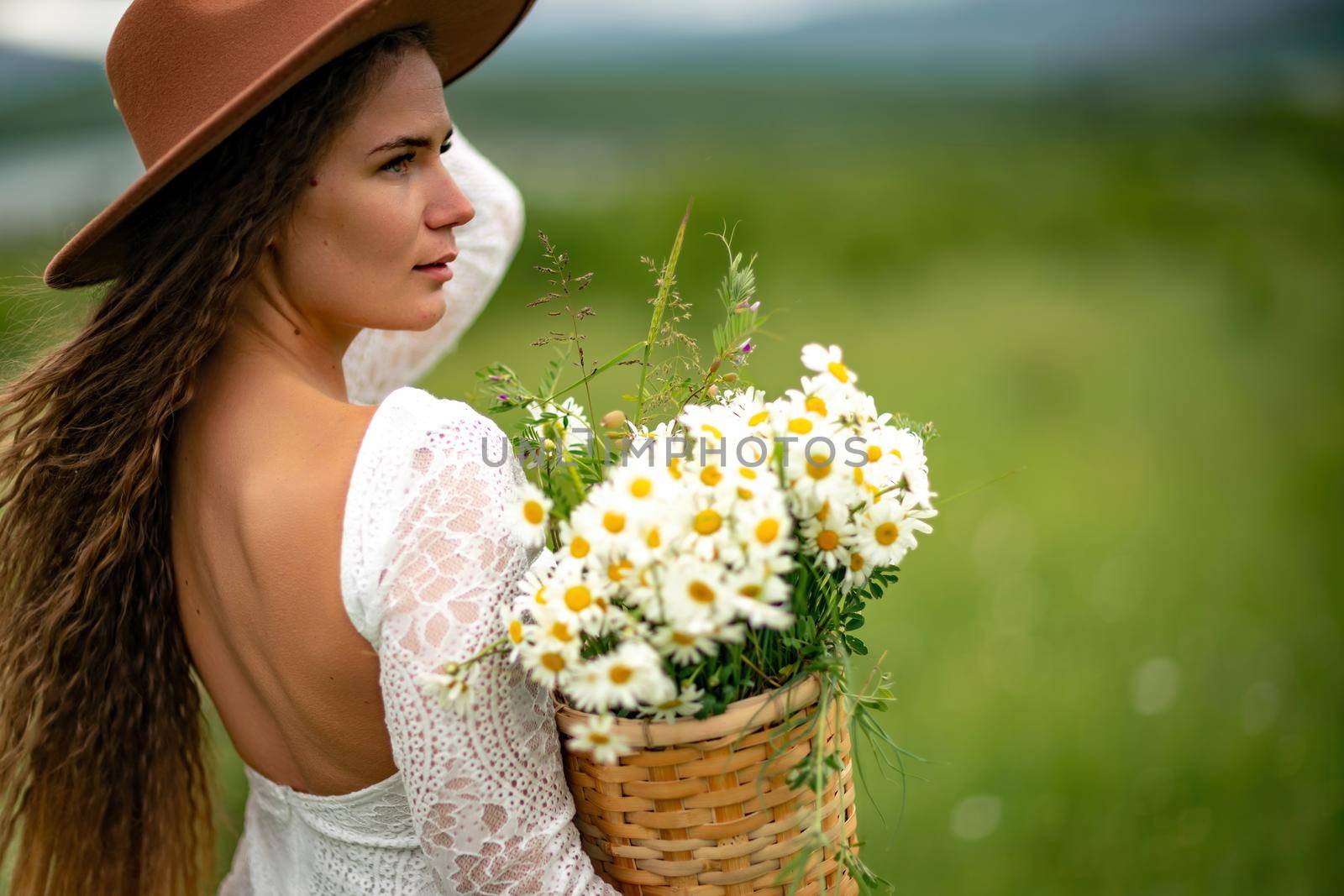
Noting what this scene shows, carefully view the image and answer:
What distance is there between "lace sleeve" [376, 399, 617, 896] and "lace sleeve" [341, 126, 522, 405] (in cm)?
105

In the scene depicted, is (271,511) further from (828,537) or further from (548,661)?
(828,537)

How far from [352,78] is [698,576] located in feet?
2.75

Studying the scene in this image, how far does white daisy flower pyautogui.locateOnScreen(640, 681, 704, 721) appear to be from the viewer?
1.09 metres

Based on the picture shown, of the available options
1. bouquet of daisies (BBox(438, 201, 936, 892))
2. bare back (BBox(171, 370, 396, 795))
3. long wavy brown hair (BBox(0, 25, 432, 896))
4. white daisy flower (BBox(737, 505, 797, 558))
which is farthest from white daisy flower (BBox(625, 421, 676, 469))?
long wavy brown hair (BBox(0, 25, 432, 896))

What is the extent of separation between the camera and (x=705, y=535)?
41.0 inches

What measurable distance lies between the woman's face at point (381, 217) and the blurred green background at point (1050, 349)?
1.52ft

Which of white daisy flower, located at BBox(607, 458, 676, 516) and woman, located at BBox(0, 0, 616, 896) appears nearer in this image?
white daisy flower, located at BBox(607, 458, 676, 516)

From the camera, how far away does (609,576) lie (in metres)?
1.06

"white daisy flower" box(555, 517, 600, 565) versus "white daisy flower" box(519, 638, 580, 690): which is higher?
"white daisy flower" box(555, 517, 600, 565)

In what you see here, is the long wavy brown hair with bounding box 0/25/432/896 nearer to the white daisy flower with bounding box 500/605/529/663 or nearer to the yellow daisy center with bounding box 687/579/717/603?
the white daisy flower with bounding box 500/605/529/663

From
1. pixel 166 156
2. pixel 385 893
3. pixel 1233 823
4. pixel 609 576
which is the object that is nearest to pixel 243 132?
pixel 166 156

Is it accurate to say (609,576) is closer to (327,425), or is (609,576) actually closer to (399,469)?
(399,469)

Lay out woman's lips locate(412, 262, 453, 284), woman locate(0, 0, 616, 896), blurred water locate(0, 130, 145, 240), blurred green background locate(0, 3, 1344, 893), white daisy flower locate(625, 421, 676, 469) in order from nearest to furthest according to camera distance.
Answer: white daisy flower locate(625, 421, 676, 469) → woman locate(0, 0, 616, 896) → woman's lips locate(412, 262, 453, 284) → blurred green background locate(0, 3, 1344, 893) → blurred water locate(0, 130, 145, 240)

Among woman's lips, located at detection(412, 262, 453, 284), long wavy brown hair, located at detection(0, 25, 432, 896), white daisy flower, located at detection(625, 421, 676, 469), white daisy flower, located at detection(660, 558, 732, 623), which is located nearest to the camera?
white daisy flower, located at detection(660, 558, 732, 623)
